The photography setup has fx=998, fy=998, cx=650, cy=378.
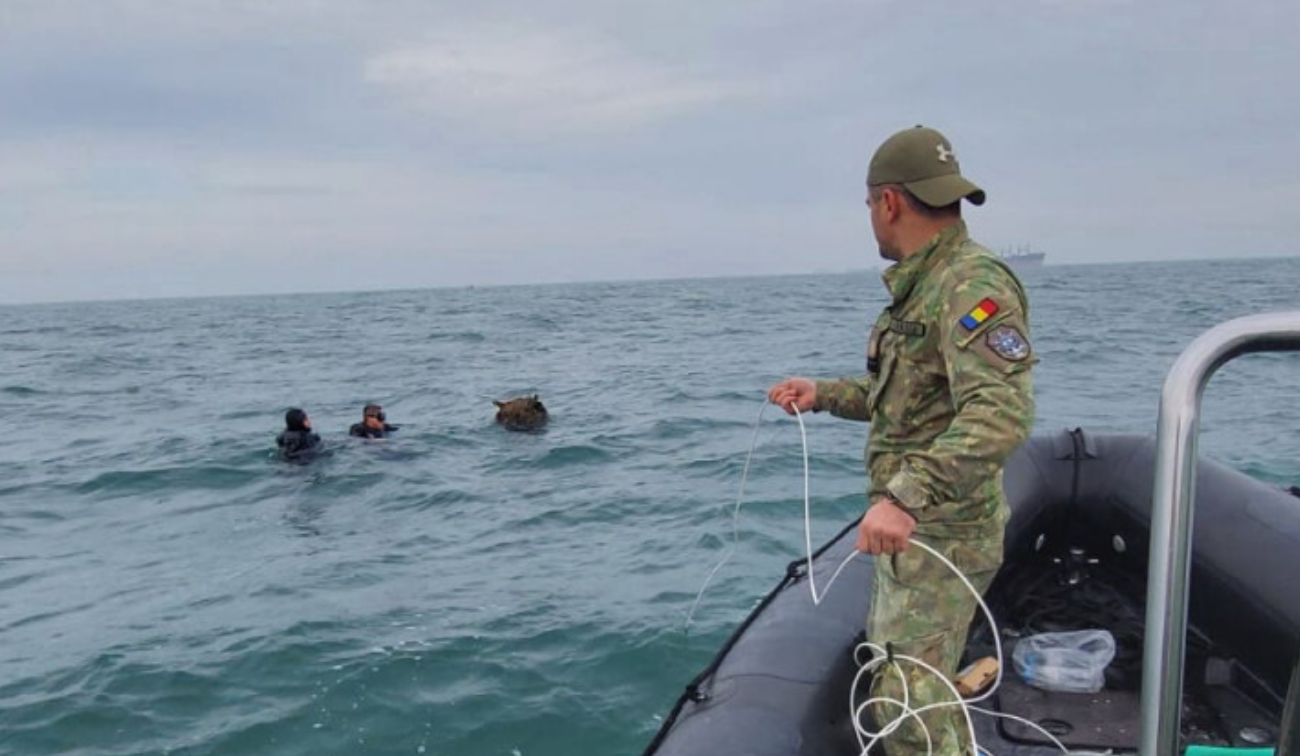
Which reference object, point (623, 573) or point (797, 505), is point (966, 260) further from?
point (797, 505)

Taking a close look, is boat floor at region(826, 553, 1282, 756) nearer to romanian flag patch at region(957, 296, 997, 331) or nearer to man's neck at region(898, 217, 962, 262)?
romanian flag patch at region(957, 296, 997, 331)

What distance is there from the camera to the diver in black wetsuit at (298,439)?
11586mm

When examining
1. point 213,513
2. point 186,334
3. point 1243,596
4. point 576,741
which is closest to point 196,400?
point 213,513

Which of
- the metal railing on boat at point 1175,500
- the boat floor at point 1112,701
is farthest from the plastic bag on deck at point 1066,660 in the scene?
the metal railing on boat at point 1175,500

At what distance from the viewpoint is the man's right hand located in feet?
10.4

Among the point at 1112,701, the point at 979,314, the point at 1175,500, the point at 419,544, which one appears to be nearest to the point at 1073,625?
the point at 1112,701

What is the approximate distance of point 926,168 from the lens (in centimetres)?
254

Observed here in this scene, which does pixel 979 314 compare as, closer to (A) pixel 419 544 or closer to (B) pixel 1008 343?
(B) pixel 1008 343

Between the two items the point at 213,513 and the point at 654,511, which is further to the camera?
the point at 213,513

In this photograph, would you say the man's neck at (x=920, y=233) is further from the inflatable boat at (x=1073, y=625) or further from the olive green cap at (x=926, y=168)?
the inflatable boat at (x=1073, y=625)

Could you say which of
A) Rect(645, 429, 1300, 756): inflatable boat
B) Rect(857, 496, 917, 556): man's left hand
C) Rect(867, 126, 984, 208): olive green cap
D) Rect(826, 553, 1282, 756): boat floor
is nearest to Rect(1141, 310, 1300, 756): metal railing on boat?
Rect(857, 496, 917, 556): man's left hand

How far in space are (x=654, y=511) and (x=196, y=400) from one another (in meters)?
13.6

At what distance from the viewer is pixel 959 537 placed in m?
2.71

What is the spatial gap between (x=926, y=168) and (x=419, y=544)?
699cm
